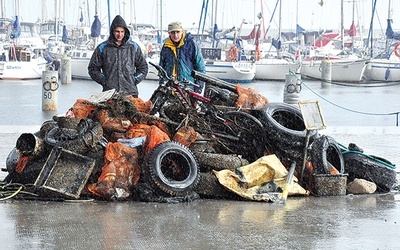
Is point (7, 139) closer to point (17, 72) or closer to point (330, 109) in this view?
point (330, 109)

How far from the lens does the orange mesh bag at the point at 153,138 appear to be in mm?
8570

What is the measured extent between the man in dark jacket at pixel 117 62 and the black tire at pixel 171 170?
1816mm

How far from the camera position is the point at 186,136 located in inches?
354

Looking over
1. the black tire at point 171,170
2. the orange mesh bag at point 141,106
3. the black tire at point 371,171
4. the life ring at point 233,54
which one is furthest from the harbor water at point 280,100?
the black tire at point 171,170

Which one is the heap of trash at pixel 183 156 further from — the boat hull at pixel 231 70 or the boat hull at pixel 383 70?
the boat hull at pixel 383 70

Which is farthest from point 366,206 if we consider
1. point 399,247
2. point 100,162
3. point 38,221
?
point 38,221

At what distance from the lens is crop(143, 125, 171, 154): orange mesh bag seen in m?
8.57

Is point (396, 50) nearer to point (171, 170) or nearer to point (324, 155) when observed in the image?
point (324, 155)

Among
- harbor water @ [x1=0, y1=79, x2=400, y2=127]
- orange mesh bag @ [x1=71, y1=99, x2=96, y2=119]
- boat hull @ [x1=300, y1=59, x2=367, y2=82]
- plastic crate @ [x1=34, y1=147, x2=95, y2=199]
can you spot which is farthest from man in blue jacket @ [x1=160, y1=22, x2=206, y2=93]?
boat hull @ [x1=300, y1=59, x2=367, y2=82]

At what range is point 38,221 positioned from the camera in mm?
7172

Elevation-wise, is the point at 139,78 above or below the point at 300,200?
above

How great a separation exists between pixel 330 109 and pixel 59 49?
35.3m

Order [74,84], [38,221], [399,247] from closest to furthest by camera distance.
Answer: [399,247]
[38,221]
[74,84]

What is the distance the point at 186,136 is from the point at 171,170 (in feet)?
1.57
